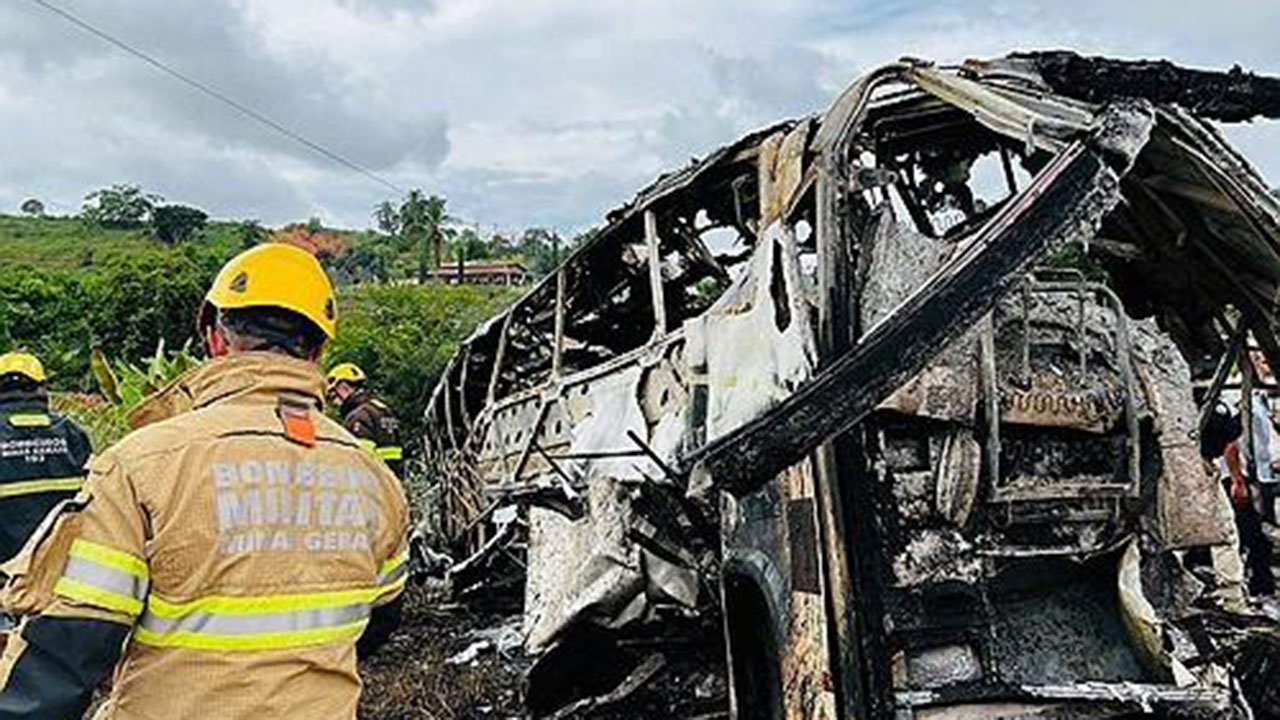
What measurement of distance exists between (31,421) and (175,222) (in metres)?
68.6

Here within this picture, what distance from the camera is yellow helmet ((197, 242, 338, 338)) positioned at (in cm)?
223

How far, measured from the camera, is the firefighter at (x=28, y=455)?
15.9 feet

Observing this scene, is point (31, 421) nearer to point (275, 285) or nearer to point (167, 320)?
point (275, 285)

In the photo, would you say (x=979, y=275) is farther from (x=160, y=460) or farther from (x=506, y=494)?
(x=506, y=494)

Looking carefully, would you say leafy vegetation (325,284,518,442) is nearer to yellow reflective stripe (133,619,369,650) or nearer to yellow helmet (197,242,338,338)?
yellow helmet (197,242,338,338)

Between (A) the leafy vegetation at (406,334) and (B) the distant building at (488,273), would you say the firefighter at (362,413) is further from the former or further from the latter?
(B) the distant building at (488,273)

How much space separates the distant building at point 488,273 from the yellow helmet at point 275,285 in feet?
174

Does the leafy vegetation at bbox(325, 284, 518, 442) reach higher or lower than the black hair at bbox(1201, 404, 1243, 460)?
higher

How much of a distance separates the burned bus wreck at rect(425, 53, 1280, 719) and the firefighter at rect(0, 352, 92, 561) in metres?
2.54

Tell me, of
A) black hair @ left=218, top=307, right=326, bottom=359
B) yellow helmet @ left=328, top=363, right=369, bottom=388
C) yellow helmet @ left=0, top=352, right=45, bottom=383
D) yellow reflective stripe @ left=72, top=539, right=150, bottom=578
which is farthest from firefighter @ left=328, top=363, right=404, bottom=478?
yellow reflective stripe @ left=72, top=539, right=150, bottom=578

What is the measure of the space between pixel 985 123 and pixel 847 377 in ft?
2.97

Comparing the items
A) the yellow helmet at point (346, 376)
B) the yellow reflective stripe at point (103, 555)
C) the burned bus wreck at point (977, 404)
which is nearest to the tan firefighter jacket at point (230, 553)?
the yellow reflective stripe at point (103, 555)

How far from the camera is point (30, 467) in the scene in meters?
4.91

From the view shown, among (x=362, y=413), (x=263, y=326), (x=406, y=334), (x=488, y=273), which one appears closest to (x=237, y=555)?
(x=263, y=326)
